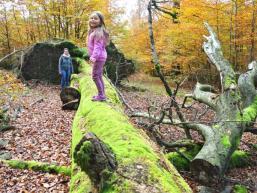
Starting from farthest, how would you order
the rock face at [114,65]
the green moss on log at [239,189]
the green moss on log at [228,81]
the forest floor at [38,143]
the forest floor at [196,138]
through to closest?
1. the rock face at [114,65]
2. the green moss on log at [228,81]
3. the forest floor at [196,138]
4. the green moss on log at [239,189]
5. the forest floor at [38,143]

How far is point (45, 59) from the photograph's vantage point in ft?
62.8

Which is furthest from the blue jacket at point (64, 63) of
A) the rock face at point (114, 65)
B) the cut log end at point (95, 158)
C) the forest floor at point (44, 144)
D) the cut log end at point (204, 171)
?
Answer: the cut log end at point (95, 158)

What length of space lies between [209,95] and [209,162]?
3800 mm

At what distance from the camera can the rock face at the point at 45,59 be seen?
746 inches

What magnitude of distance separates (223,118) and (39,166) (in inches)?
167

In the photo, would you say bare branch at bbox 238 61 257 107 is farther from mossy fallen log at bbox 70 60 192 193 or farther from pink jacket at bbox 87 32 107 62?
mossy fallen log at bbox 70 60 192 193

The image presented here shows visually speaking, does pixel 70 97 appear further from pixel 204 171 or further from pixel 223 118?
pixel 204 171

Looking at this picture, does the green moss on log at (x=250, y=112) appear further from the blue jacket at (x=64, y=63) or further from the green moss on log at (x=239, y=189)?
the blue jacket at (x=64, y=63)

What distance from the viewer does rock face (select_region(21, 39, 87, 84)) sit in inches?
746

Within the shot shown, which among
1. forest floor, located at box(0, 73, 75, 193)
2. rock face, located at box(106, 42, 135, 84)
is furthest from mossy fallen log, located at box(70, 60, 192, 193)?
rock face, located at box(106, 42, 135, 84)

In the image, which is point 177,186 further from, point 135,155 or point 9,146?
point 9,146

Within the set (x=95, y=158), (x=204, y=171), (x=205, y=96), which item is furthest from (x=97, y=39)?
(x=205, y=96)

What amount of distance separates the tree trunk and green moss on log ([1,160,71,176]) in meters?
2.42

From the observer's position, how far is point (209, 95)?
9.92 meters
